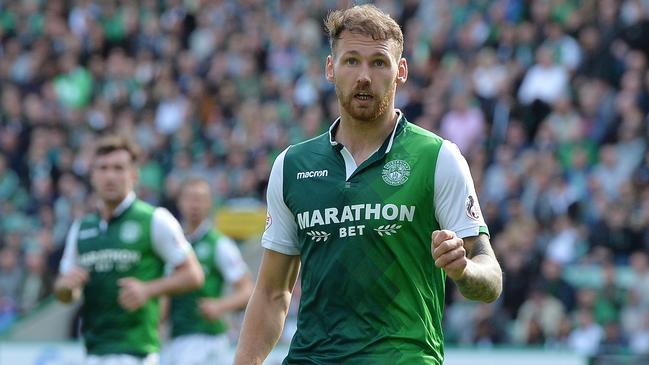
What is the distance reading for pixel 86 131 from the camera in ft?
72.7

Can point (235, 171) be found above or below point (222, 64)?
below

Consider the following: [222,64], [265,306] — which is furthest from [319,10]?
[265,306]

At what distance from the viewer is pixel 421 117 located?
1803 centimetres

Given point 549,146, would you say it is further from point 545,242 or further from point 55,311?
point 55,311

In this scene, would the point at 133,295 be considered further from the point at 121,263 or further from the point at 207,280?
the point at 207,280

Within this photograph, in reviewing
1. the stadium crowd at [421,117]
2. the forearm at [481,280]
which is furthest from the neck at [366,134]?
the stadium crowd at [421,117]

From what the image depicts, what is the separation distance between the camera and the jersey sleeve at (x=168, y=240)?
10.0 m

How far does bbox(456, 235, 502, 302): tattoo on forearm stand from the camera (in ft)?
15.7

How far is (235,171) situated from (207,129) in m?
1.82

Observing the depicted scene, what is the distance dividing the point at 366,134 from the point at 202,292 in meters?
7.50

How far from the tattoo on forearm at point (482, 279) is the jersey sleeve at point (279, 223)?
79 cm

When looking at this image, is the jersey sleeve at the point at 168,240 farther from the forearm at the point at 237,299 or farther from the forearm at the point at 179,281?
the forearm at the point at 237,299

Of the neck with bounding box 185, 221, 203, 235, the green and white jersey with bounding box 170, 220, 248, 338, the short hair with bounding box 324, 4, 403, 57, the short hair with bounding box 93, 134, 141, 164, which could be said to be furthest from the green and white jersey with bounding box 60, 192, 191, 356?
the short hair with bounding box 324, 4, 403, 57

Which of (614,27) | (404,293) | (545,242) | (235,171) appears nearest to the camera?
(404,293)
